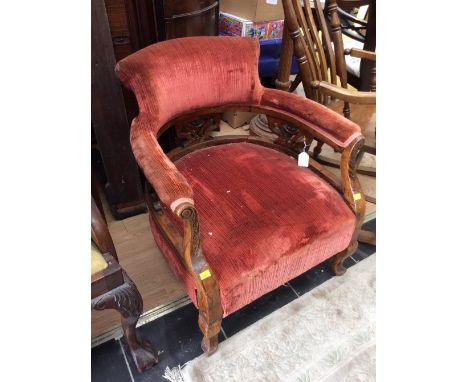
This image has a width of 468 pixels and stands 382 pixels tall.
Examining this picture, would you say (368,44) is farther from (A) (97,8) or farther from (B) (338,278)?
(A) (97,8)

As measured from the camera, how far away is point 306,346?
134 centimetres

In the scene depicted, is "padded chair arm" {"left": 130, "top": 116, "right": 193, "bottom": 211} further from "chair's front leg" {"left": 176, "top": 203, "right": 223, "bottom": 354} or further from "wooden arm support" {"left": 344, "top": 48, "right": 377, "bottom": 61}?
"wooden arm support" {"left": 344, "top": 48, "right": 377, "bottom": 61}

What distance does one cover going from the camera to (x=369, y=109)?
189cm

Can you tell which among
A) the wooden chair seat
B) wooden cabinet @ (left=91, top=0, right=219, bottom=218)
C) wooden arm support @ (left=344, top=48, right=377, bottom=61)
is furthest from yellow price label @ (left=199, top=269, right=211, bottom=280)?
wooden arm support @ (left=344, top=48, right=377, bottom=61)

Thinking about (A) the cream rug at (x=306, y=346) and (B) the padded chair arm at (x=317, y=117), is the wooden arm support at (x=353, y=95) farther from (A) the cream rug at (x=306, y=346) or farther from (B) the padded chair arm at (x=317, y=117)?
(A) the cream rug at (x=306, y=346)

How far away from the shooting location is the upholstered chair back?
1.15m

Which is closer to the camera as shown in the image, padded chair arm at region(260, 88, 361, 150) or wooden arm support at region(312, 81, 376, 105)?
padded chair arm at region(260, 88, 361, 150)

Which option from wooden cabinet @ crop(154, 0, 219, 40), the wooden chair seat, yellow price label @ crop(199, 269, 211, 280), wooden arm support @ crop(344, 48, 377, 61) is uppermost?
wooden cabinet @ crop(154, 0, 219, 40)

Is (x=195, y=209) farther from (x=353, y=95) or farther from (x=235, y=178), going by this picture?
(x=353, y=95)

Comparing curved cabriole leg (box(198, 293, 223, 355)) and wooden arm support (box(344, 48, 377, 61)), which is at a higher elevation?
wooden arm support (box(344, 48, 377, 61))

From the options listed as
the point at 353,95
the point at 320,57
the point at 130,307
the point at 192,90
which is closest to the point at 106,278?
the point at 130,307

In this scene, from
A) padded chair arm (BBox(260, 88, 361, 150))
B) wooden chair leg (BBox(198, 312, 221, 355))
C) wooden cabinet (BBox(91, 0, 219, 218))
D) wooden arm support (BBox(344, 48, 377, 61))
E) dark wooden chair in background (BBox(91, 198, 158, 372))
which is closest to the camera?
dark wooden chair in background (BBox(91, 198, 158, 372))

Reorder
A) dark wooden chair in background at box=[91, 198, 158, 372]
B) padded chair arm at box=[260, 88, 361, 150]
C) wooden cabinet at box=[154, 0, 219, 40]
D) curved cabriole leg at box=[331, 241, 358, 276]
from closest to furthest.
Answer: dark wooden chair in background at box=[91, 198, 158, 372]
padded chair arm at box=[260, 88, 361, 150]
curved cabriole leg at box=[331, 241, 358, 276]
wooden cabinet at box=[154, 0, 219, 40]

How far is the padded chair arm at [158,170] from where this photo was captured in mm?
903
